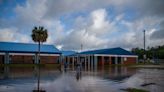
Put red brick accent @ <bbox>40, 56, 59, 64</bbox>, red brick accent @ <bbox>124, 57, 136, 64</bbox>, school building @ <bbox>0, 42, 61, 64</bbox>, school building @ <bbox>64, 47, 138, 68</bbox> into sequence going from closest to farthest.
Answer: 1. school building @ <bbox>0, 42, 61, 64</bbox>
2. school building @ <bbox>64, 47, 138, 68</bbox>
3. red brick accent @ <bbox>40, 56, 59, 64</bbox>
4. red brick accent @ <bbox>124, 57, 136, 64</bbox>

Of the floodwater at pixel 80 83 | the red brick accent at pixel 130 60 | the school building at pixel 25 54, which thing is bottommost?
the floodwater at pixel 80 83

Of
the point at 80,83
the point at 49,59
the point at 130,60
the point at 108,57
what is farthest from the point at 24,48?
the point at 80,83

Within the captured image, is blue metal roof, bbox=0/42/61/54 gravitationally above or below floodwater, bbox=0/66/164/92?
above

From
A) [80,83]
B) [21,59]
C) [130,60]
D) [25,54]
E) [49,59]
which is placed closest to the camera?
[80,83]

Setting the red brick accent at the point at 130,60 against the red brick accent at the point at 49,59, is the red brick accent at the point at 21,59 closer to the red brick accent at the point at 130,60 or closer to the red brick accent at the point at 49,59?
the red brick accent at the point at 49,59

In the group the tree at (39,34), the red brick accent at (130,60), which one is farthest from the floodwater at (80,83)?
the red brick accent at (130,60)

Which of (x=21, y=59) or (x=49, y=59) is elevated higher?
(x=21, y=59)

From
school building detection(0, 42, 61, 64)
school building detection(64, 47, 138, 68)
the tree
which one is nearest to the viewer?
the tree

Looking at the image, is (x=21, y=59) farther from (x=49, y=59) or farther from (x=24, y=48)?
(x=49, y=59)

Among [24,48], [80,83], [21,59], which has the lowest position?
[80,83]

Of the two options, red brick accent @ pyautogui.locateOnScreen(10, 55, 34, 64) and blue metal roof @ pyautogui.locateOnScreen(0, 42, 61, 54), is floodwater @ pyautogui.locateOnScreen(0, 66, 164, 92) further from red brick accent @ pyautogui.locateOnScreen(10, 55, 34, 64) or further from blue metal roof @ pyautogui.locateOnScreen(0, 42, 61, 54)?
blue metal roof @ pyautogui.locateOnScreen(0, 42, 61, 54)

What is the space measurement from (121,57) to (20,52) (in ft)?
89.8

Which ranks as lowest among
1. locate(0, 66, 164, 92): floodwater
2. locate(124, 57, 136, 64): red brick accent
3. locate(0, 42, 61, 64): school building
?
locate(0, 66, 164, 92): floodwater

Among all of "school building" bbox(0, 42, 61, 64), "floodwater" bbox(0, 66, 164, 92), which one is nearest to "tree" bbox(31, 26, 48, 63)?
"school building" bbox(0, 42, 61, 64)
